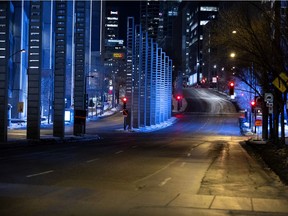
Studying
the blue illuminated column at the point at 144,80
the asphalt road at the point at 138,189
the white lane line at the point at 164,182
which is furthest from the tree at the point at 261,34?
the blue illuminated column at the point at 144,80

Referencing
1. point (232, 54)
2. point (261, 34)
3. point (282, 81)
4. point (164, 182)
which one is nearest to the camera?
point (164, 182)

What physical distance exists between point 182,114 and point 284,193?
347ft

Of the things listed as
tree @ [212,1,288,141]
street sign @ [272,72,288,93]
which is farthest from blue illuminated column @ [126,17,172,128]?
street sign @ [272,72,288,93]

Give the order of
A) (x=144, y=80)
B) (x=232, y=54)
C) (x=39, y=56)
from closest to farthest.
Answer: (x=232, y=54), (x=39, y=56), (x=144, y=80)

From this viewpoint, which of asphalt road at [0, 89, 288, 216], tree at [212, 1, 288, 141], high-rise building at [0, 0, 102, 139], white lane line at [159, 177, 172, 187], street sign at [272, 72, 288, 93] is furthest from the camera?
high-rise building at [0, 0, 102, 139]

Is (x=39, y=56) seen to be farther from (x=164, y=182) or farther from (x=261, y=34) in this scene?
(x=164, y=182)

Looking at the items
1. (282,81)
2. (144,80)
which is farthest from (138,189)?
(144,80)

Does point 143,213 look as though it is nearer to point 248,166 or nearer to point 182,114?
point 248,166

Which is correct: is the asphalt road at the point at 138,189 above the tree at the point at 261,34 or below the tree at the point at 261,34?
below

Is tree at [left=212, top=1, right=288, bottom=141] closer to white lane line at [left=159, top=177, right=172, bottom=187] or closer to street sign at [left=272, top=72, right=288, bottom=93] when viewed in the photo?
street sign at [left=272, top=72, right=288, bottom=93]

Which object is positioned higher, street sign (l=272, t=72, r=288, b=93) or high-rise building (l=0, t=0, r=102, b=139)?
high-rise building (l=0, t=0, r=102, b=139)

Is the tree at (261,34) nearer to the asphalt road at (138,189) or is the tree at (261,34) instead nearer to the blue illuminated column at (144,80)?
the asphalt road at (138,189)

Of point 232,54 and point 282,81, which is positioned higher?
point 232,54

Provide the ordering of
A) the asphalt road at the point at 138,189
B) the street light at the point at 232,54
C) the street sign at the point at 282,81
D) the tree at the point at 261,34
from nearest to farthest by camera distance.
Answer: the asphalt road at the point at 138,189 < the street sign at the point at 282,81 < the tree at the point at 261,34 < the street light at the point at 232,54
